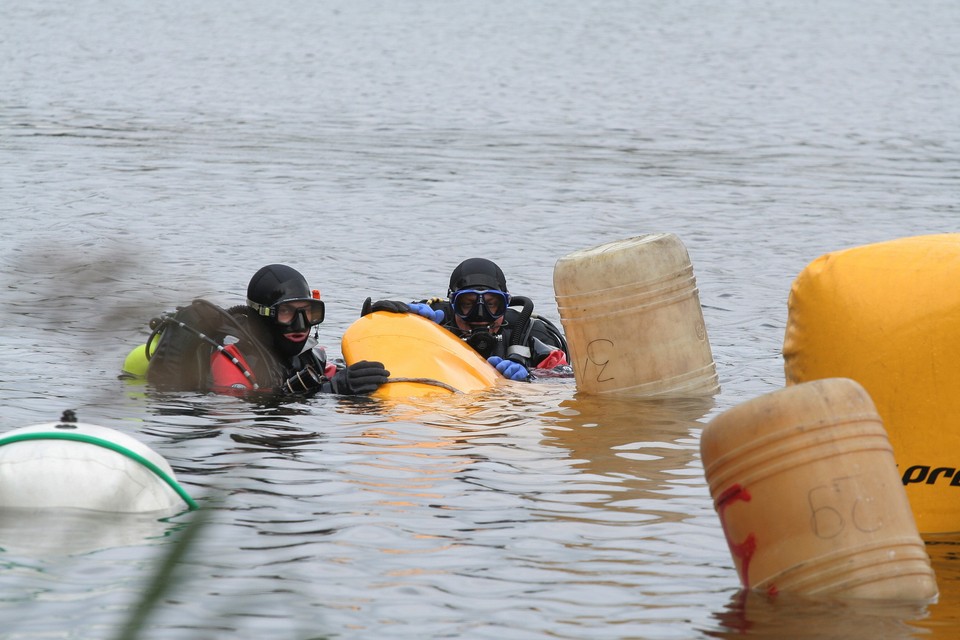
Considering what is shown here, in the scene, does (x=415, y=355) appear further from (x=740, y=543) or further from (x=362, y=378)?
(x=740, y=543)

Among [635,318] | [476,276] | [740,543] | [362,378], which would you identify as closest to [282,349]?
[362,378]

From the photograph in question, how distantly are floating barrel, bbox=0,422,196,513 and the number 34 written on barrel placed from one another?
2.04 meters

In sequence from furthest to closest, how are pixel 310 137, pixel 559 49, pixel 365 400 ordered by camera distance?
pixel 559 49 < pixel 310 137 < pixel 365 400

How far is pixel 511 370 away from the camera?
29.7ft

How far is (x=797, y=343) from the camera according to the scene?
520 centimetres

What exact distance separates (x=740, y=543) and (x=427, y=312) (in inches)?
195

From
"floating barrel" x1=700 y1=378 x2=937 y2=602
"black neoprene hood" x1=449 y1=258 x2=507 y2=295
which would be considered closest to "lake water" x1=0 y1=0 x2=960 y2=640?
"floating barrel" x1=700 y1=378 x2=937 y2=602

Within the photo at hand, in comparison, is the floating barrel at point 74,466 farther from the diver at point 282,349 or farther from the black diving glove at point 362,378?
the black diving glove at point 362,378

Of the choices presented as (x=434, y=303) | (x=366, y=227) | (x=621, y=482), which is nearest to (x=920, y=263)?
(x=621, y=482)

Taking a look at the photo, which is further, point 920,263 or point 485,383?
point 485,383

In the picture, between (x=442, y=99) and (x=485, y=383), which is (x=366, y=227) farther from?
(x=442, y=99)

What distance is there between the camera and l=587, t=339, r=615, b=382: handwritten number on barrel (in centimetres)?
812

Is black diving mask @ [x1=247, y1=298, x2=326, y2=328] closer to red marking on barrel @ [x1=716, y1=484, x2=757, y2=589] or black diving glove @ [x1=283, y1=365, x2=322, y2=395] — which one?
black diving glove @ [x1=283, y1=365, x2=322, y2=395]

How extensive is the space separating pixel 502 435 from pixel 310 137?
651 inches
